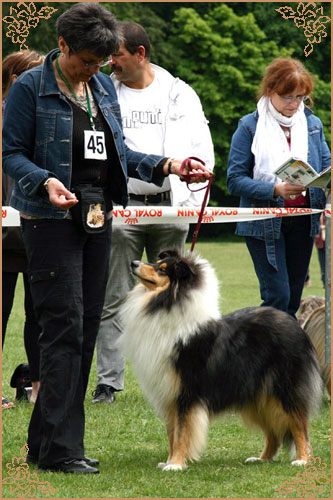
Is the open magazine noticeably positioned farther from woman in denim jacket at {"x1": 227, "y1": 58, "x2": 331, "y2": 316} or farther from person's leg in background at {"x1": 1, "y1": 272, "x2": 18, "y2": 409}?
person's leg in background at {"x1": 1, "y1": 272, "x2": 18, "y2": 409}

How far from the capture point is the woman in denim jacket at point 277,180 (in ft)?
17.7

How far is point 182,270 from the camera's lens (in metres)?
4.44

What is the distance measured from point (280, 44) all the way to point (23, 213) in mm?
32406

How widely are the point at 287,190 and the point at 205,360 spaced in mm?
1457

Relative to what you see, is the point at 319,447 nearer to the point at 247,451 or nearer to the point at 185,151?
the point at 247,451

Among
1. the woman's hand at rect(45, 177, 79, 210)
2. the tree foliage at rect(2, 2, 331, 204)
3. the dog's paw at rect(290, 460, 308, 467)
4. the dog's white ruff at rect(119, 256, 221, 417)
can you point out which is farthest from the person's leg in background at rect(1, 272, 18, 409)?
the tree foliage at rect(2, 2, 331, 204)

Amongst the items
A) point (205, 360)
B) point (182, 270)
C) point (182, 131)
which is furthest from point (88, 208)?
point (182, 131)

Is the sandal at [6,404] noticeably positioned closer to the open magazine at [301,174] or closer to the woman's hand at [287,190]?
the woman's hand at [287,190]

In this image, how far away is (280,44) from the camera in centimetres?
3472

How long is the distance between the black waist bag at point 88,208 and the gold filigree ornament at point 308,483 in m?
1.52

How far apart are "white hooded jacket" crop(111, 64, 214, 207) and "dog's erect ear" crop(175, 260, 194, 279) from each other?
4.61 feet

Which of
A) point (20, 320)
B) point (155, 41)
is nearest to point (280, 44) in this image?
point (155, 41)

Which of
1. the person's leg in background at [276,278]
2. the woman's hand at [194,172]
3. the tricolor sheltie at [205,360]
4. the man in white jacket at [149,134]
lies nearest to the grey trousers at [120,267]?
the man in white jacket at [149,134]

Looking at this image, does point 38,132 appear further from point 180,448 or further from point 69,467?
point 180,448
